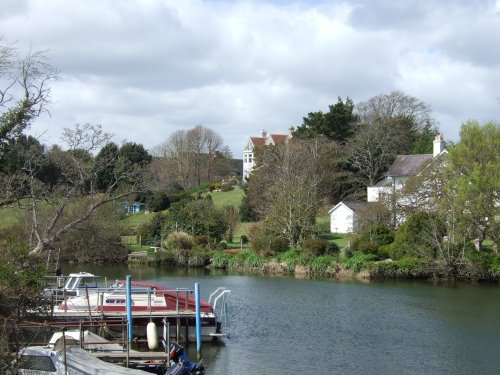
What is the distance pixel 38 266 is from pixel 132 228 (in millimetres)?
57396

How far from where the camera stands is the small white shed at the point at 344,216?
2886 inches

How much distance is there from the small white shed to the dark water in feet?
84.5

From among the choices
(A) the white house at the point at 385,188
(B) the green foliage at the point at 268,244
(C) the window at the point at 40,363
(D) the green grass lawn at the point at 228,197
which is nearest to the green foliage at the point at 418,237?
(B) the green foliage at the point at 268,244

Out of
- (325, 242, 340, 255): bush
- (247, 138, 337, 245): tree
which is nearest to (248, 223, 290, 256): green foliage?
(247, 138, 337, 245): tree

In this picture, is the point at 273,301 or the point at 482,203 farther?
the point at 482,203

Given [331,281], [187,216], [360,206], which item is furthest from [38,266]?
[360,206]

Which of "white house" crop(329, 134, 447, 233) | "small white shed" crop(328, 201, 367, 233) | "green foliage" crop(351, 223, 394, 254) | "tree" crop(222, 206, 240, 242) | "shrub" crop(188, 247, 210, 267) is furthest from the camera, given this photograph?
"small white shed" crop(328, 201, 367, 233)

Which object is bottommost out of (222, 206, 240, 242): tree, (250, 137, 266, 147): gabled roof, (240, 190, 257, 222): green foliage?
(222, 206, 240, 242): tree

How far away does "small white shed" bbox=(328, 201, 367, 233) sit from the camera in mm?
73312

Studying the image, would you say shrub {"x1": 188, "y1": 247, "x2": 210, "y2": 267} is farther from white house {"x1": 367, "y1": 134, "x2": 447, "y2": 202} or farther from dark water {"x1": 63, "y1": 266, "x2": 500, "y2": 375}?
white house {"x1": 367, "y1": 134, "x2": 447, "y2": 202}

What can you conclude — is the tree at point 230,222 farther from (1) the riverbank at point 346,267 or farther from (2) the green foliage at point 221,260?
(2) the green foliage at point 221,260

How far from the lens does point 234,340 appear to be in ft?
94.9

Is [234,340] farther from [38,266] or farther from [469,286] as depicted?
[469,286]

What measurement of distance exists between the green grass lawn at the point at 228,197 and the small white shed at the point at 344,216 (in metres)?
22.6
